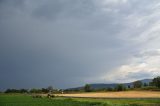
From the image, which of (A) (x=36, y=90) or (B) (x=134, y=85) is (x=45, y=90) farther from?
(B) (x=134, y=85)

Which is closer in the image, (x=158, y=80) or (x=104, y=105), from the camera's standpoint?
(x=104, y=105)

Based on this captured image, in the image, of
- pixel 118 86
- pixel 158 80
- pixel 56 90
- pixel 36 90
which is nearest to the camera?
pixel 158 80

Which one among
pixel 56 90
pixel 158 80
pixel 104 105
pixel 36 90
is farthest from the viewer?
pixel 36 90

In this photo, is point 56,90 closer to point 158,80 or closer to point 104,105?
point 158,80

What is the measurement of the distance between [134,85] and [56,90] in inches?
1605

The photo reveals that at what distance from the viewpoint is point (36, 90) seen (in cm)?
19975

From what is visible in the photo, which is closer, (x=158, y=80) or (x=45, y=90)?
(x=158, y=80)

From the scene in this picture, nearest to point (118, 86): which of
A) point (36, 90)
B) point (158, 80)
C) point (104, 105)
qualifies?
point (158, 80)

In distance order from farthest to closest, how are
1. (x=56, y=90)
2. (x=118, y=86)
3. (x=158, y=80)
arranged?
(x=56, y=90) < (x=118, y=86) < (x=158, y=80)

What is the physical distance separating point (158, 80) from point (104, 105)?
336ft

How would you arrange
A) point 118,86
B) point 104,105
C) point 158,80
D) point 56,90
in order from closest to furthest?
point 104,105, point 158,80, point 118,86, point 56,90

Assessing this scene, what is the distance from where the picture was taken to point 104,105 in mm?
46719

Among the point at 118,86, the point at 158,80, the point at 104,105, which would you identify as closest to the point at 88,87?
the point at 118,86

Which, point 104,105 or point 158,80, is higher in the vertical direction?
point 158,80
